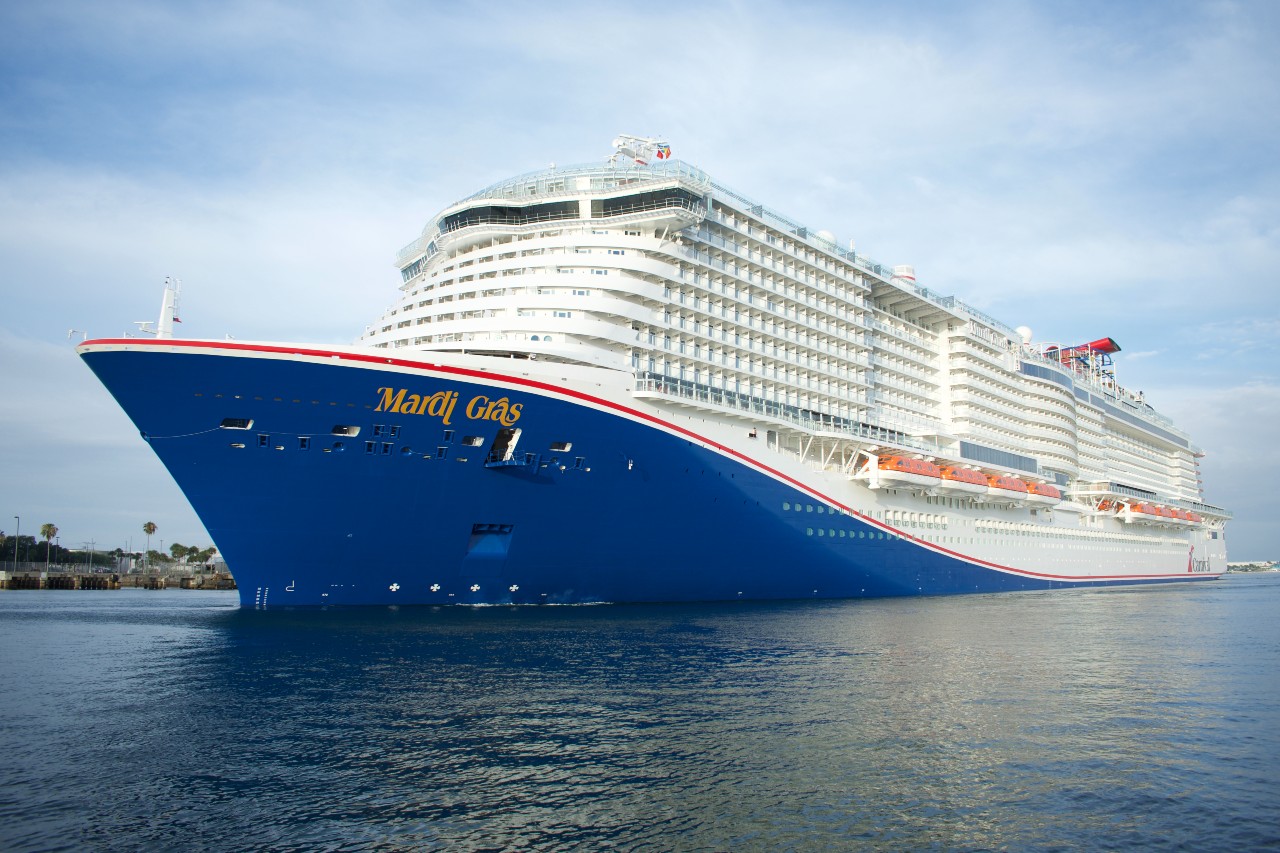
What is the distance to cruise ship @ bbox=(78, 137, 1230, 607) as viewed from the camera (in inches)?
936

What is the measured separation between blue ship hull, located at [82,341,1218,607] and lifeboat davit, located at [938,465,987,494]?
16.6 m

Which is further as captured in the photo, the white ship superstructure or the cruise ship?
the white ship superstructure

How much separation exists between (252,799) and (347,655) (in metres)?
9.33

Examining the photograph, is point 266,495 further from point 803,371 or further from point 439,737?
point 803,371

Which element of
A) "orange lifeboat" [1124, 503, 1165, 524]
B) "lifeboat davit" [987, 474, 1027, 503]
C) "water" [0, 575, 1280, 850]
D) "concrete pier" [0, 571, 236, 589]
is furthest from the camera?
"concrete pier" [0, 571, 236, 589]

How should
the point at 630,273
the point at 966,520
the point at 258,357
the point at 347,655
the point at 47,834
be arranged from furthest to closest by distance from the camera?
the point at 966,520 → the point at 630,273 → the point at 258,357 → the point at 347,655 → the point at 47,834

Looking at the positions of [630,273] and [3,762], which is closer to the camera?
[3,762]

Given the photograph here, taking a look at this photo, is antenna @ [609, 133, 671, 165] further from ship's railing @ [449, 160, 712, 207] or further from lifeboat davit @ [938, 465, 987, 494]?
lifeboat davit @ [938, 465, 987, 494]

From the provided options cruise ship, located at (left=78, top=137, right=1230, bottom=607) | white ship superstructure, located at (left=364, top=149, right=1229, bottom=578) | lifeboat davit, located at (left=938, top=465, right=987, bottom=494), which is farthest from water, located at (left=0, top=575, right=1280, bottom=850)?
lifeboat davit, located at (left=938, top=465, right=987, bottom=494)

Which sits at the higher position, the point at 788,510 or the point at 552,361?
the point at 552,361

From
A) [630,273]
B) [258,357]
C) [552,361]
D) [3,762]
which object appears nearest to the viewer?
[3,762]

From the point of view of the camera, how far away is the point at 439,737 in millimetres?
12734

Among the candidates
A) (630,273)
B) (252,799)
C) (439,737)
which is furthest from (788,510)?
(252,799)

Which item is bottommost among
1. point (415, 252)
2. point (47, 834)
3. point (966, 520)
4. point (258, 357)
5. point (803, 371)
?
point (47, 834)
